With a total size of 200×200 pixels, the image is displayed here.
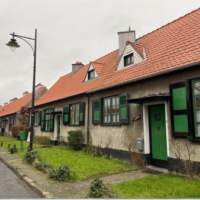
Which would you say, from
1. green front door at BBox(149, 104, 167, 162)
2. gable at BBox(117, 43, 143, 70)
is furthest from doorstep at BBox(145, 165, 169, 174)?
gable at BBox(117, 43, 143, 70)

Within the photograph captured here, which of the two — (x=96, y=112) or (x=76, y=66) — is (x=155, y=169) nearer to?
(x=96, y=112)

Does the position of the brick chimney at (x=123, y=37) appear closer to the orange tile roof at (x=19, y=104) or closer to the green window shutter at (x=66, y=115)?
the green window shutter at (x=66, y=115)

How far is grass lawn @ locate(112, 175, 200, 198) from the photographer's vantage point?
5332mm

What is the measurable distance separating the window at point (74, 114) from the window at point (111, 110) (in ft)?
11.0

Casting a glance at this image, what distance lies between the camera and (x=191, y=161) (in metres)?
7.20

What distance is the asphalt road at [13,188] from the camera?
19.3 ft

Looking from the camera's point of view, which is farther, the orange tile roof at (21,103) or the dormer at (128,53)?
the orange tile roof at (21,103)

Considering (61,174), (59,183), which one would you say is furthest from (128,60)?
(59,183)

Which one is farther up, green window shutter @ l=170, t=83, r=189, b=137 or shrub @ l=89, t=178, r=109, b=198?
green window shutter @ l=170, t=83, r=189, b=137

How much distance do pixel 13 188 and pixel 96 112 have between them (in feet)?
21.6

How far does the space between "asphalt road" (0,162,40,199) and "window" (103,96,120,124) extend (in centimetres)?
490

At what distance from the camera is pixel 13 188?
6590mm

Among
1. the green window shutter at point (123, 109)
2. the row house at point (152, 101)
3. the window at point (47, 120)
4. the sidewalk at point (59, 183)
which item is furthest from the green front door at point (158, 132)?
the window at point (47, 120)

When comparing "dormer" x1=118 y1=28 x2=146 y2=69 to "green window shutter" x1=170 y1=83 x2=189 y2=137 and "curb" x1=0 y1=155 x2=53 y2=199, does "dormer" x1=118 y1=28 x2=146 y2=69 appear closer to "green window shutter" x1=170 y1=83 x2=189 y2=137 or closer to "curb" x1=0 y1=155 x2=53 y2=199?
"green window shutter" x1=170 y1=83 x2=189 y2=137
